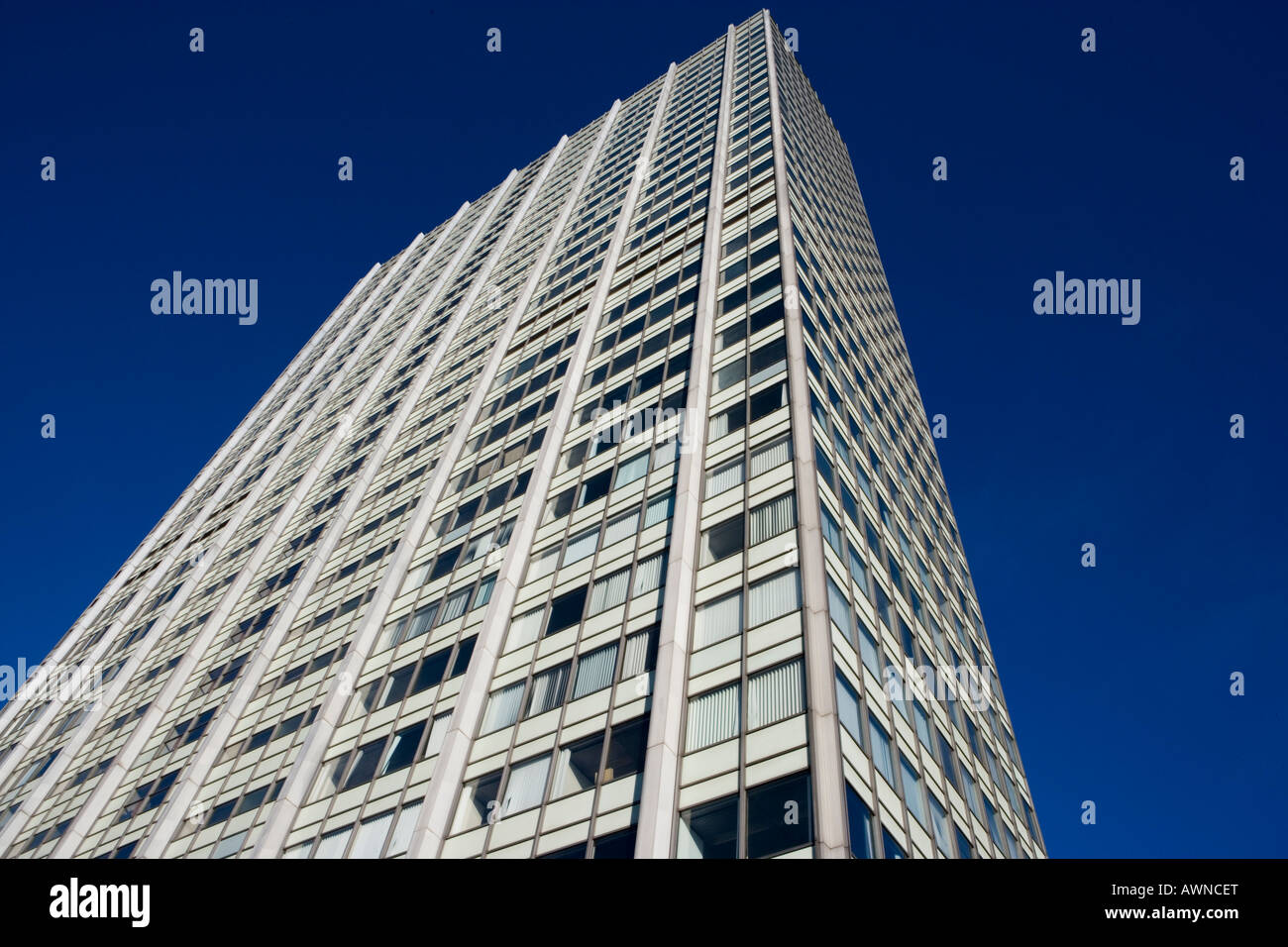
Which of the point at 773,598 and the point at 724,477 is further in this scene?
the point at 724,477

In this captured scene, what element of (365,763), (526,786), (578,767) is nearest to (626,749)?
(578,767)

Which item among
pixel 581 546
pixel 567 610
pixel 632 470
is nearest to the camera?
pixel 567 610

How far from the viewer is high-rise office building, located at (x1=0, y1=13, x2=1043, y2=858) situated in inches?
827

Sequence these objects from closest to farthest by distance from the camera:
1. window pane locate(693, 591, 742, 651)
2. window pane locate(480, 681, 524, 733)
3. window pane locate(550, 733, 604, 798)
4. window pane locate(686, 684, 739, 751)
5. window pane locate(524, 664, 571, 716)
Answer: window pane locate(686, 684, 739, 751) → window pane locate(550, 733, 604, 798) → window pane locate(693, 591, 742, 651) → window pane locate(524, 664, 571, 716) → window pane locate(480, 681, 524, 733)

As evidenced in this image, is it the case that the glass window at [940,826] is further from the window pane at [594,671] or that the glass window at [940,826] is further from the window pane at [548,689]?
the window pane at [548,689]

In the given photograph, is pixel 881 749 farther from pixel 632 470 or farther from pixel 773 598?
pixel 632 470

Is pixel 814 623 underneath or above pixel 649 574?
underneath

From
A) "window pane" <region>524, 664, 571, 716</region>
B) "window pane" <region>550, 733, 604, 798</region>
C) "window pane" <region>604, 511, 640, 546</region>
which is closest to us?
"window pane" <region>550, 733, 604, 798</region>

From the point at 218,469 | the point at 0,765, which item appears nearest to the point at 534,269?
the point at 218,469

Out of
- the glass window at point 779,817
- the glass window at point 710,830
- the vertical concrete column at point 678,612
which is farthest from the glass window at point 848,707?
the vertical concrete column at point 678,612

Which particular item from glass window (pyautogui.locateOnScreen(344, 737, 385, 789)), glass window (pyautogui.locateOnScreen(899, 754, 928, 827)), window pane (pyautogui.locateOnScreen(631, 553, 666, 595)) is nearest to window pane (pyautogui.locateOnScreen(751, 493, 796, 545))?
window pane (pyautogui.locateOnScreen(631, 553, 666, 595))

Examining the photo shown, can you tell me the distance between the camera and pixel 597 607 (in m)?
26.5

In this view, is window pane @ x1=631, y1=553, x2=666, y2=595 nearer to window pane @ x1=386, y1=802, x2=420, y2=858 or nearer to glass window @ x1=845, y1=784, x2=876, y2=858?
window pane @ x1=386, y1=802, x2=420, y2=858
